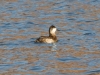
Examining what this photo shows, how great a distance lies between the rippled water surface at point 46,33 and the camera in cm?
1775

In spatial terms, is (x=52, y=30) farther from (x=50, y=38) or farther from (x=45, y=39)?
(x=45, y=39)

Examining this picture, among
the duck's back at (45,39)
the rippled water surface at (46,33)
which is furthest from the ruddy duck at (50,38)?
the rippled water surface at (46,33)

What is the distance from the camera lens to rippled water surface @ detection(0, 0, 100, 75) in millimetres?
17750

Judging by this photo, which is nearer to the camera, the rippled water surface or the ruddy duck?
the rippled water surface

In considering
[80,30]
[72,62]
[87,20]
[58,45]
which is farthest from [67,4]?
[72,62]

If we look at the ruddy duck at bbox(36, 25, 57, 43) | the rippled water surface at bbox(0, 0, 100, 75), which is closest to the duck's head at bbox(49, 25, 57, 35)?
the ruddy duck at bbox(36, 25, 57, 43)

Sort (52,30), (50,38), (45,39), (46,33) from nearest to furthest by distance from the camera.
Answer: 1. (45,39)
2. (50,38)
3. (52,30)
4. (46,33)

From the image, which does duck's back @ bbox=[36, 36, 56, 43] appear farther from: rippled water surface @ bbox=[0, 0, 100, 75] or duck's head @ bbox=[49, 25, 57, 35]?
duck's head @ bbox=[49, 25, 57, 35]

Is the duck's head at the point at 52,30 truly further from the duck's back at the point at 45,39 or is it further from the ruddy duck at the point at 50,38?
the duck's back at the point at 45,39

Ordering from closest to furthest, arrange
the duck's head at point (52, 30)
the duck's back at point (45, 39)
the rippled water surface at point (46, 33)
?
the rippled water surface at point (46, 33) → the duck's back at point (45, 39) → the duck's head at point (52, 30)

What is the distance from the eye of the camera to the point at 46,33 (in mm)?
24094

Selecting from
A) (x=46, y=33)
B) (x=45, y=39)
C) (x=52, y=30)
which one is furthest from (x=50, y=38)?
(x=46, y=33)

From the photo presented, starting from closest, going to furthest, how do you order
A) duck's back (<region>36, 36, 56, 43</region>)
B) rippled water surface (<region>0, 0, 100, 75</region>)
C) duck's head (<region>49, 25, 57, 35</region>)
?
rippled water surface (<region>0, 0, 100, 75</region>)
duck's back (<region>36, 36, 56, 43</region>)
duck's head (<region>49, 25, 57, 35</region>)

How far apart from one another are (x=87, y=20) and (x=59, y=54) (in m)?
6.53
